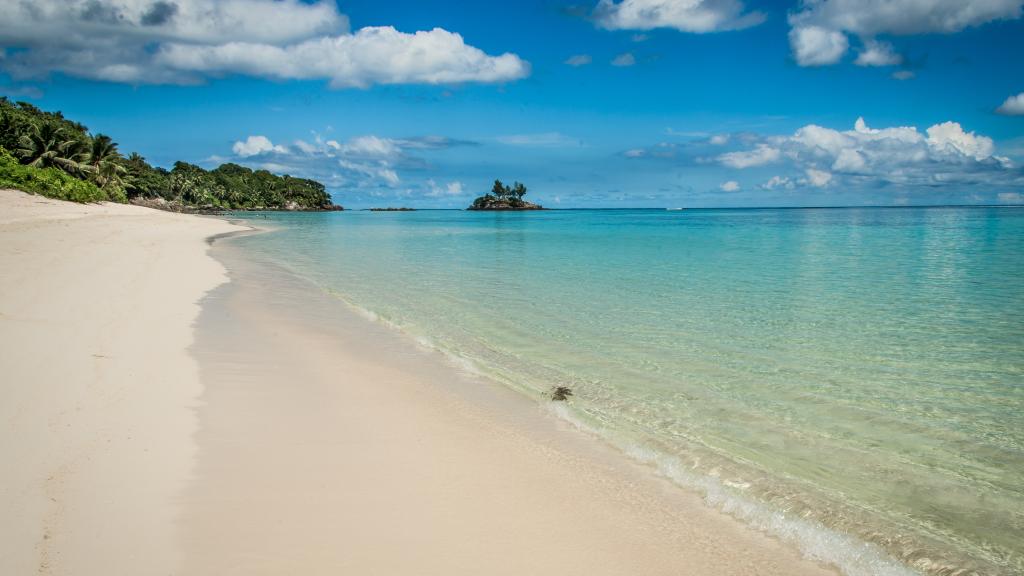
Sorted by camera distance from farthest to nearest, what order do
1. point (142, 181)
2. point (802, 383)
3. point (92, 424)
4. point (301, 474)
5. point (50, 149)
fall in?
point (142, 181) < point (50, 149) < point (802, 383) < point (92, 424) < point (301, 474)

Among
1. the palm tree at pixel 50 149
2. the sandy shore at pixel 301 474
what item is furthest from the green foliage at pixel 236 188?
the sandy shore at pixel 301 474

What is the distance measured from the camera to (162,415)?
5.73 m

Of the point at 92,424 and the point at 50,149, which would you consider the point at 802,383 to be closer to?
the point at 92,424

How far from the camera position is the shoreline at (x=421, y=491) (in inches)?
145

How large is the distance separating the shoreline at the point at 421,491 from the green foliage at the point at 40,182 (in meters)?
49.7

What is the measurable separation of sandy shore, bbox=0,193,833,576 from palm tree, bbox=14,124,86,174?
66.0m

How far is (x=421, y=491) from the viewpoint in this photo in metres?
4.55

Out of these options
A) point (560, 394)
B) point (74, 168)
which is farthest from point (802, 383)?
point (74, 168)

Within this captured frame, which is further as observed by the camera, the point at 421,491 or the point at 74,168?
the point at 74,168

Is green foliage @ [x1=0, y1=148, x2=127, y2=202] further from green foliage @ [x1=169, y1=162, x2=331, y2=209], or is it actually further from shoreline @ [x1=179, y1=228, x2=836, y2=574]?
green foliage @ [x1=169, y1=162, x2=331, y2=209]

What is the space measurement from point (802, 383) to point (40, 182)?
58.1m

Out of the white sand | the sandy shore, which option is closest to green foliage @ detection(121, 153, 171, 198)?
the white sand

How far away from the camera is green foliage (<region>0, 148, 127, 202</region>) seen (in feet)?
140

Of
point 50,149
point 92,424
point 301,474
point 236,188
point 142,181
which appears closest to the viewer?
point 301,474
